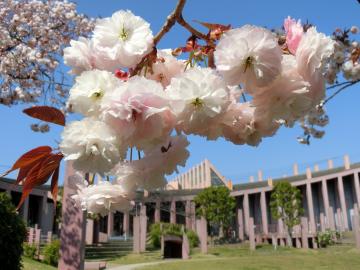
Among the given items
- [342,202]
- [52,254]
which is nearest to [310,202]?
[342,202]

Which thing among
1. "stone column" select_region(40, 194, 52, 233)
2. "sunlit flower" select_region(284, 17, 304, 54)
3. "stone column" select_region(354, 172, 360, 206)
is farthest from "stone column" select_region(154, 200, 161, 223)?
"sunlit flower" select_region(284, 17, 304, 54)

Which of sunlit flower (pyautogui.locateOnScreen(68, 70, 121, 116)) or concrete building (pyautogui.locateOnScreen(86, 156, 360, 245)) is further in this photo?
concrete building (pyautogui.locateOnScreen(86, 156, 360, 245))

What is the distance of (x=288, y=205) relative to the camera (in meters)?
21.8

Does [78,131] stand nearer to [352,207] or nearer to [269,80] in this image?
[269,80]

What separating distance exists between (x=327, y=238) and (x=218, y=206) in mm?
6110

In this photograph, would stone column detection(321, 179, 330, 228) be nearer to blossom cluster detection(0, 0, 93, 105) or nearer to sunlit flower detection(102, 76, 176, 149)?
blossom cluster detection(0, 0, 93, 105)

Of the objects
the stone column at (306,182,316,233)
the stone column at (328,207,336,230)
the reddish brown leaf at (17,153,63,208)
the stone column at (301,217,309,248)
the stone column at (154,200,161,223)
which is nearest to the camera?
the reddish brown leaf at (17,153,63,208)

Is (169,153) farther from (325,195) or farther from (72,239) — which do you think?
(325,195)

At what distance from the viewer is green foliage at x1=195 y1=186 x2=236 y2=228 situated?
2257cm

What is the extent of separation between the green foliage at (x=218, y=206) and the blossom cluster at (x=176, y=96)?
22252 mm

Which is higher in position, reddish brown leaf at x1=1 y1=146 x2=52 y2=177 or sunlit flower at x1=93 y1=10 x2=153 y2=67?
sunlit flower at x1=93 y1=10 x2=153 y2=67

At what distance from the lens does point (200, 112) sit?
656 millimetres

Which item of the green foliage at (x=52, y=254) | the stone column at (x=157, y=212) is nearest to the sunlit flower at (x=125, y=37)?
the green foliage at (x=52, y=254)

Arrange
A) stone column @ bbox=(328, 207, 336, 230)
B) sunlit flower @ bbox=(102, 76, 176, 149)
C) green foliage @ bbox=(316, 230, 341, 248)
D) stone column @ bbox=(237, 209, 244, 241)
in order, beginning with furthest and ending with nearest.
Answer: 1. stone column @ bbox=(237, 209, 244, 241)
2. stone column @ bbox=(328, 207, 336, 230)
3. green foliage @ bbox=(316, 230, 341, 248)
4. sunlit flower @ bbox=(102, 76, 176, 149)
